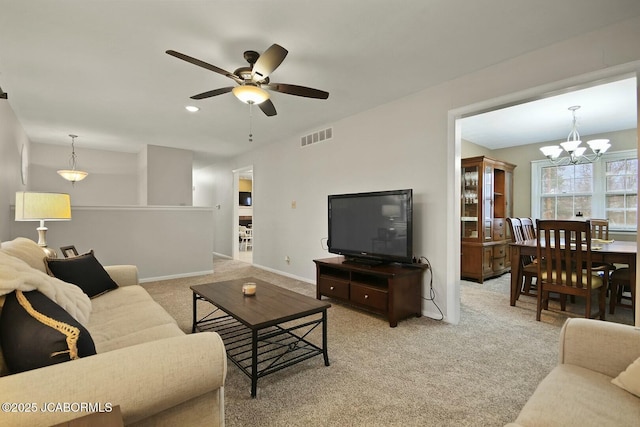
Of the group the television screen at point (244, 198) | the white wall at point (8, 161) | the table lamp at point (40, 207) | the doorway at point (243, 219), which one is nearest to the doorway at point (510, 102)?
the table lamp at point (40, 207)

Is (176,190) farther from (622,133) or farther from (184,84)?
(622,133)

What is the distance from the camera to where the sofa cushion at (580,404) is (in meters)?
0.98

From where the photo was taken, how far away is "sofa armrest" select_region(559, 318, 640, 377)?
1239mm

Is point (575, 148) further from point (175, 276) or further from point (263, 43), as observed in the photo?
point (175, 276)

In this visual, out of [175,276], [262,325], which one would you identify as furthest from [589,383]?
[175,276]

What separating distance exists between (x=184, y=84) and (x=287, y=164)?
2348 mm

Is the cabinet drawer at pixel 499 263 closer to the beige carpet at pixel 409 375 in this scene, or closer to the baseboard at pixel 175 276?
the beige carpet at pixel 409 375

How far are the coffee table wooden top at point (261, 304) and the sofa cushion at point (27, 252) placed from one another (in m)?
1.05

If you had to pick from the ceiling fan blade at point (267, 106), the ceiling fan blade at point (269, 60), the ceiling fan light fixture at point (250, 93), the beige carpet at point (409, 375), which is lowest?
the beige carpet at point (409, 375)

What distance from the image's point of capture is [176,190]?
6051mm

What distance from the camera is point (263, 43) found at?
2.33 m

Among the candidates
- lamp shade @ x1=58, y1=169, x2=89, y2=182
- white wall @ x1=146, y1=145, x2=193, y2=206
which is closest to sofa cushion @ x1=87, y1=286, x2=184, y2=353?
white wall @ x1=146, y1=145, x2=193, y2=206

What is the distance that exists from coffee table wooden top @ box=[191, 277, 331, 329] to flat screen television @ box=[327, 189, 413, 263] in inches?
49.8

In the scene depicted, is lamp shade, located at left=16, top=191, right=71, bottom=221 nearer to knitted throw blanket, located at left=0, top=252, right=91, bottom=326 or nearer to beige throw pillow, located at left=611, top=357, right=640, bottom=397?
knitted throw blanket, located at left=0, top=252, right=91, bottom=326
